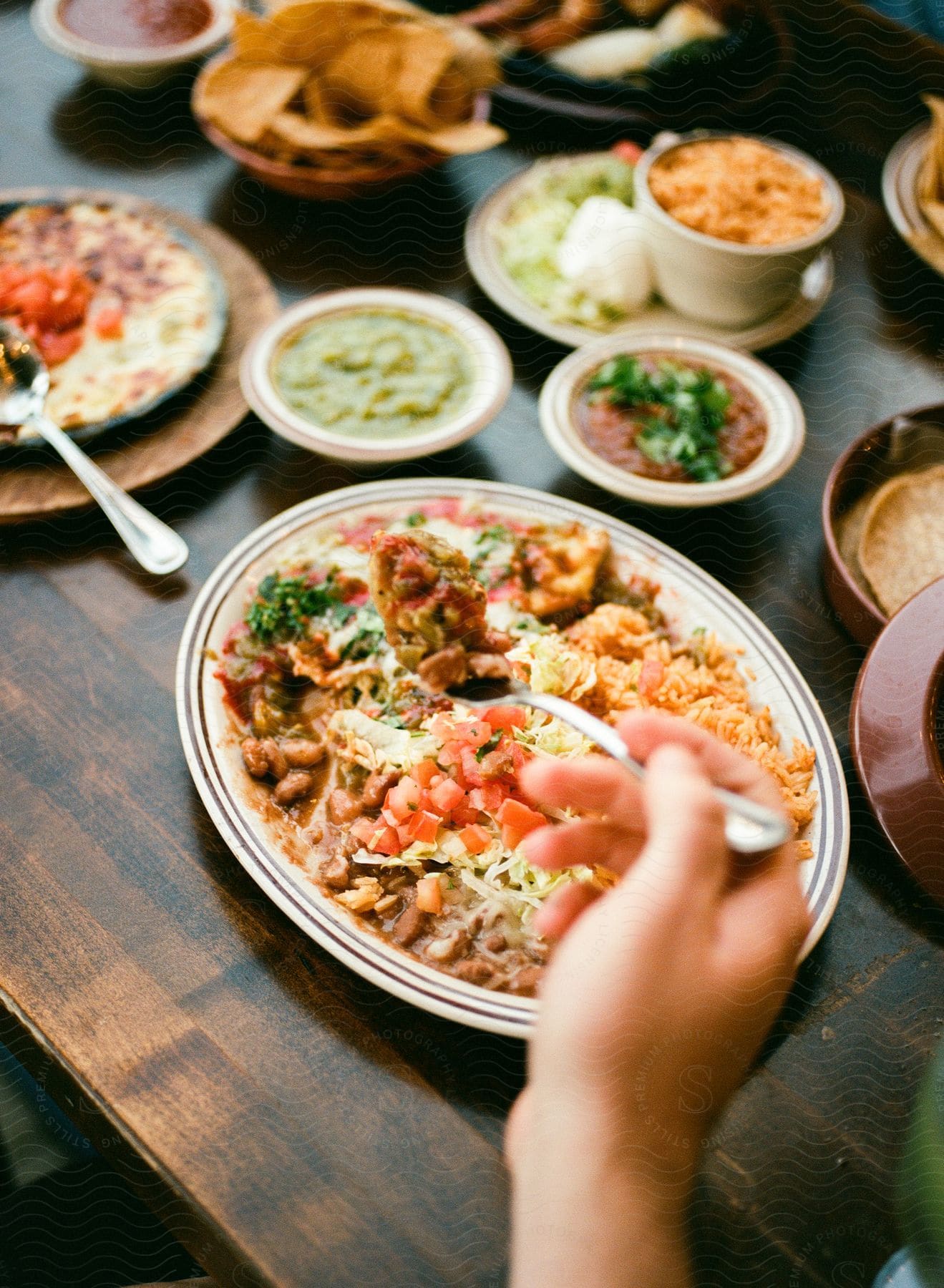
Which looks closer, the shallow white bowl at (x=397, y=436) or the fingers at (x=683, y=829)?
the fingers at (x=683, y=829)

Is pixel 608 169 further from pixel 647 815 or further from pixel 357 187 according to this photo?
pixel 647 815

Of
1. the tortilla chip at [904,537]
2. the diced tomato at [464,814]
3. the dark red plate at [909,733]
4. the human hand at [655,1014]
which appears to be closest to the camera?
the human hand at [655,1014]

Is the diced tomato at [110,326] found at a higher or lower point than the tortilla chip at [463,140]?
lower

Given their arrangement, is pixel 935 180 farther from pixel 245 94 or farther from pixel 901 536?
pixel 245 94

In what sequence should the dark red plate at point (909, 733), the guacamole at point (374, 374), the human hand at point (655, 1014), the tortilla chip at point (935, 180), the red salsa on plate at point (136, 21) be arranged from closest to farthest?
the human hand at point (655, 1014)
the dark red plate at point (909, 733)
the guacamole at point (374, 374)
the tortilla chip at point (935, 180)
the red salsa on plate at point (136, 21)

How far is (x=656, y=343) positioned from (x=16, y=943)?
1210 millimetres

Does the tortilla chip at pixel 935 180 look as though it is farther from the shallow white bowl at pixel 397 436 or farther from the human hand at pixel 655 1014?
the human hand at pixel 655 1014

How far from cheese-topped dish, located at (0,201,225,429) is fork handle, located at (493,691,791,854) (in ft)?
3.12

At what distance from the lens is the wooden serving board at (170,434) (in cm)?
134

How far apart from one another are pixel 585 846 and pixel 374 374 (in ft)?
3.08

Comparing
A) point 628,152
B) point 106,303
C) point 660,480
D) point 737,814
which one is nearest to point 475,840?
point 737,814

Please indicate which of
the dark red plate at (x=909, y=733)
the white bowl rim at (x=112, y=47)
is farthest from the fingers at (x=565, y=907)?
the white bowl rim at (x=112, y=47)

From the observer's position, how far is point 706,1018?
2.26ft

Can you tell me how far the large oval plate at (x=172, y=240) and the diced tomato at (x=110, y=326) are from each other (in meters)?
0.15
